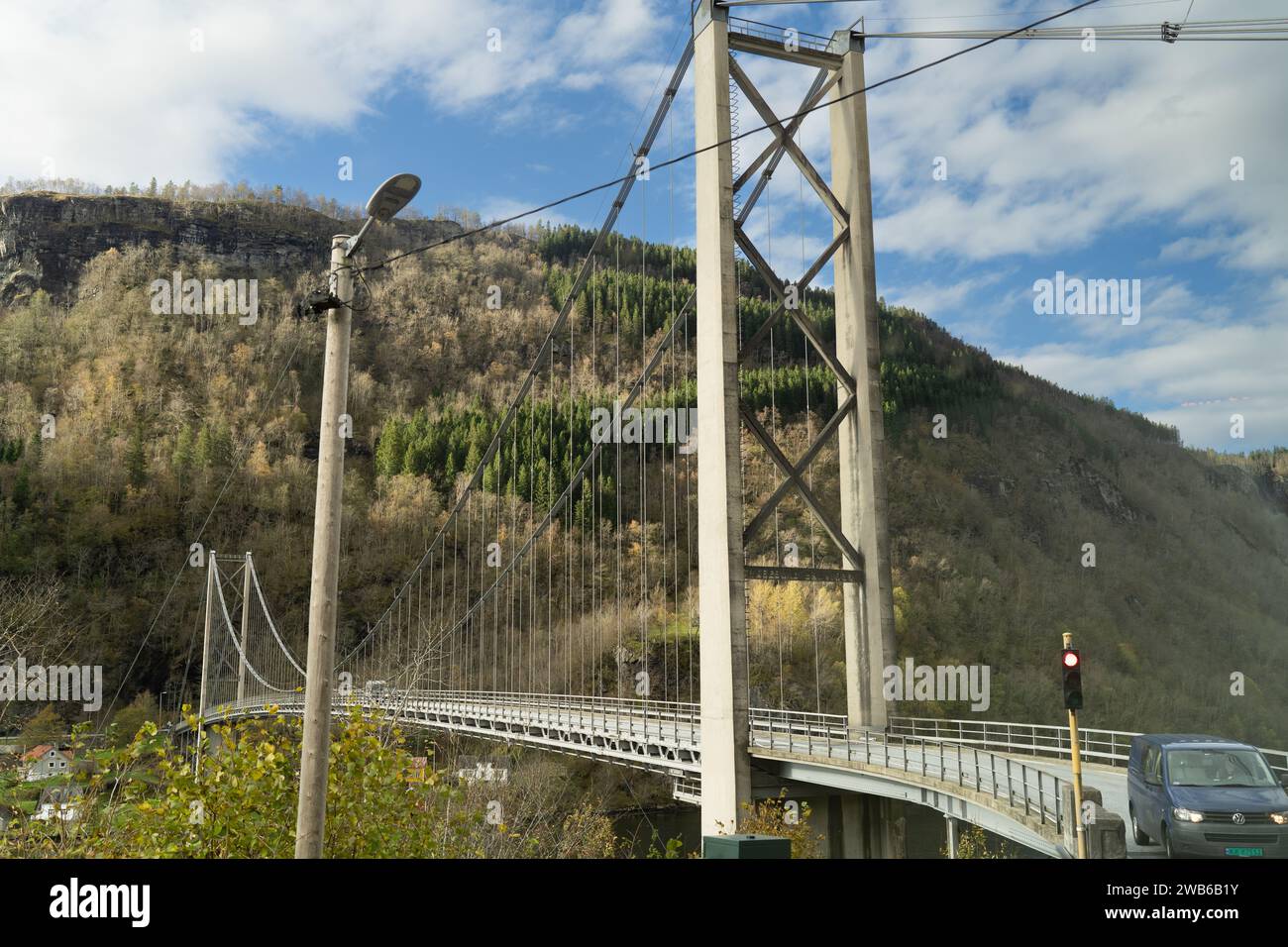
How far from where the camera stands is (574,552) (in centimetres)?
6372

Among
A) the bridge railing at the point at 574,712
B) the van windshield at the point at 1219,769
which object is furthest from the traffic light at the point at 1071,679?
the bridge railing at the point at 574,712

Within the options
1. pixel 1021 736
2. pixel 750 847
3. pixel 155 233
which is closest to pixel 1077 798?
pixel 750 847

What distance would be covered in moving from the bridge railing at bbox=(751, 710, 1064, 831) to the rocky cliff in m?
99.8

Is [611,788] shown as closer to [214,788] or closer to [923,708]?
[923,708]

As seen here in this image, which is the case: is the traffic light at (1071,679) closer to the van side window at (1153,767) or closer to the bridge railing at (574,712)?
the van side window at (1153,767)

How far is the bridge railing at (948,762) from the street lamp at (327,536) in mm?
6369

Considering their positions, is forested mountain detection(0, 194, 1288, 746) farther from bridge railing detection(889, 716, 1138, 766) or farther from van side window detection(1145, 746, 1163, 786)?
van side window detection(1145, 746, 1163, 786)

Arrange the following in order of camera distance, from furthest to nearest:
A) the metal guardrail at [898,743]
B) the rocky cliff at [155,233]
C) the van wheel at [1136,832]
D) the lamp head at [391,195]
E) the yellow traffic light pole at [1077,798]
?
the rocky cliff at [155,233] → the metal guardrail at [898,743] → the van wheel at [1136,832] → the yellow traffic light pole at [1077,798] → the lamp head at [391,195]

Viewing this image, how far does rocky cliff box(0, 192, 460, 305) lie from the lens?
115m

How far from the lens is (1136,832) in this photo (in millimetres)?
9891

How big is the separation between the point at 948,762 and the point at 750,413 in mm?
7906

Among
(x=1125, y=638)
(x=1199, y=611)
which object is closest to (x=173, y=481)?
(x=1125, y=638)

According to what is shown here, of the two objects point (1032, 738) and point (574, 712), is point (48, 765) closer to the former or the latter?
point (1032, 738)

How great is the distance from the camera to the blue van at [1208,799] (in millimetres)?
8695
